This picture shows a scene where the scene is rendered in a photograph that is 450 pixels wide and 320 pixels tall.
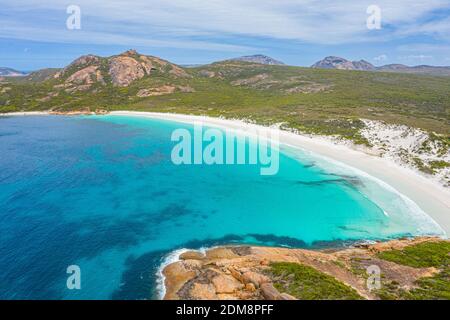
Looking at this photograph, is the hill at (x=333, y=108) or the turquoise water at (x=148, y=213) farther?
the hill at (x=333, y=108)

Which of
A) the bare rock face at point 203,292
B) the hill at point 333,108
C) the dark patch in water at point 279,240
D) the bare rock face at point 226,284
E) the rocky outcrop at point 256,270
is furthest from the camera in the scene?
the hill at point 333,108

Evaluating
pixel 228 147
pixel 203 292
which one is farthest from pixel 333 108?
pixel 203 292

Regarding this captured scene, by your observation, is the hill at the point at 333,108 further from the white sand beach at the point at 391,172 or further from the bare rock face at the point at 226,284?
the bare rock face at the point at 226,284

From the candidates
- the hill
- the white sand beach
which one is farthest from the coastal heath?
the hill

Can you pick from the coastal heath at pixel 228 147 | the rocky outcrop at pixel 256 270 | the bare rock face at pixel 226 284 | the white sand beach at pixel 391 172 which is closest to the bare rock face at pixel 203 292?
the rocky outcrop at pixel 256 270

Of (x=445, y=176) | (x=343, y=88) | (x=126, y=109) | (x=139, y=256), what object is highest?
(x=343, y=88)
